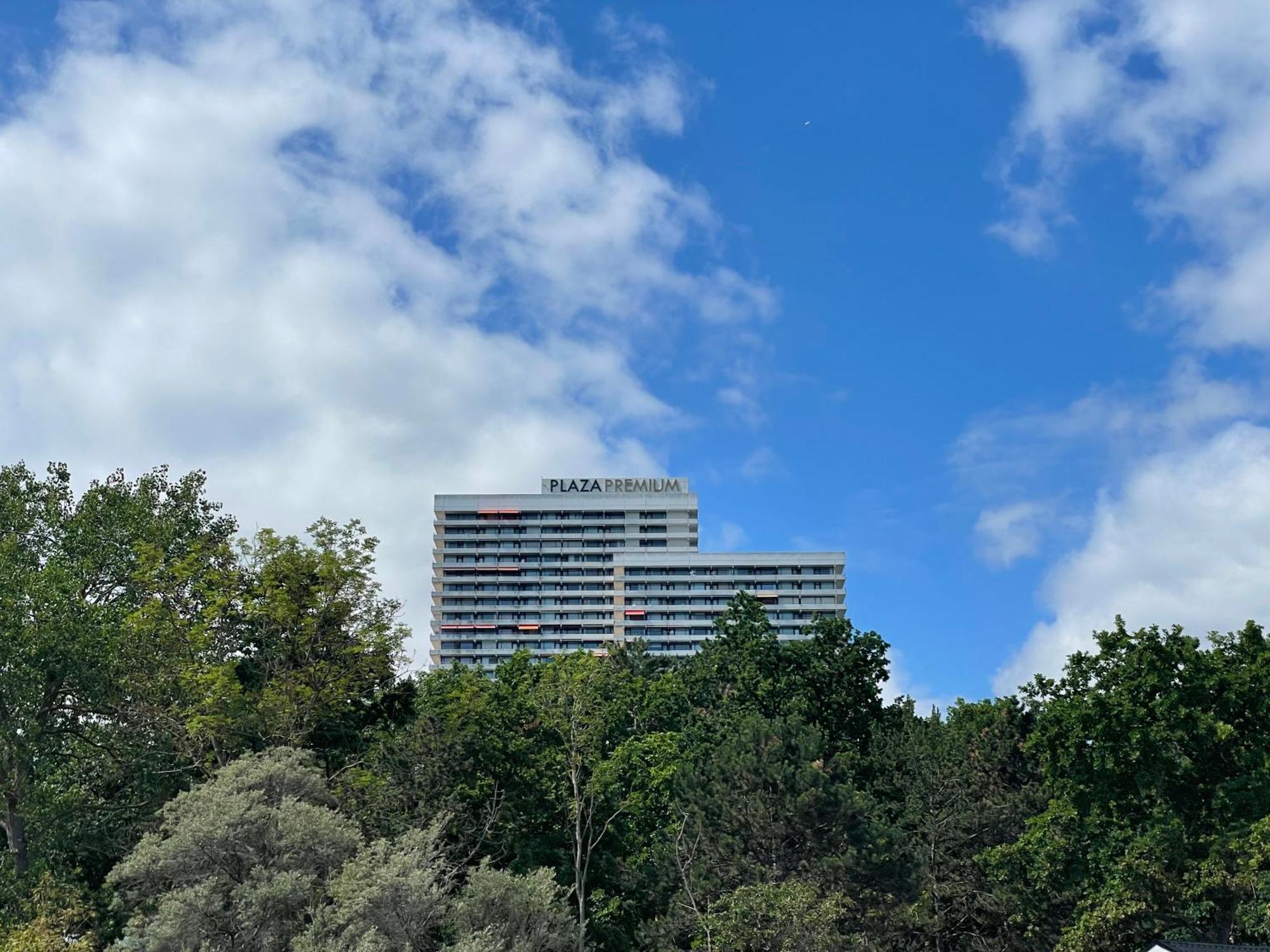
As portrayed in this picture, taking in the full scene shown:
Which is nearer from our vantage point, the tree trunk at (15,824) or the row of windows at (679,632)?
the tree trunk at (15,824)

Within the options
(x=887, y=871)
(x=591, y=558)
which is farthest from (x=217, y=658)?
(x=591, y=558)

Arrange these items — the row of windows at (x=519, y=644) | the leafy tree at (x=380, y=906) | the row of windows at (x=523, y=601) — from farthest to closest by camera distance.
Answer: the row of windows at (x=523, y=601)
the row of windows at (x=519, y=644)
the leafy tree at (x=380, y=906)

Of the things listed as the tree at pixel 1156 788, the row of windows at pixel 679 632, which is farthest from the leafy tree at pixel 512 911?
the row of windows at pixel 679 632

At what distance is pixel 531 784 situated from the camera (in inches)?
1797

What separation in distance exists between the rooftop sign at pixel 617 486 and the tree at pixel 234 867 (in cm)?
13530

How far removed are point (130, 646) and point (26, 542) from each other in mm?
5909

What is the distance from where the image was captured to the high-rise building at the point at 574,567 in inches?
6388

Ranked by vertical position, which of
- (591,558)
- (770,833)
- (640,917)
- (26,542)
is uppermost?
(591,558)

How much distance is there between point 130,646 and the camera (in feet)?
138

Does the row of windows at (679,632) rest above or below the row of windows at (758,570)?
below

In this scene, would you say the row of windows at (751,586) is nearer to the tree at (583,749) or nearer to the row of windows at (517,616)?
the row of windows at (517,616)

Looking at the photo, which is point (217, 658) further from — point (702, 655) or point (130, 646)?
point (702, 655)

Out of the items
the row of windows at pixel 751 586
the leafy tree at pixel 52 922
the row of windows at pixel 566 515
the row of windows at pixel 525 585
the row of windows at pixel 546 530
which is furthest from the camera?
the row of windows at pixel 566 515

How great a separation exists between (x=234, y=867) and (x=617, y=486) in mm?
138249
